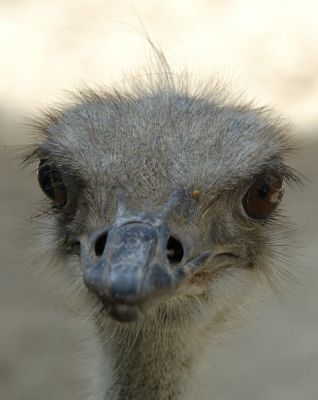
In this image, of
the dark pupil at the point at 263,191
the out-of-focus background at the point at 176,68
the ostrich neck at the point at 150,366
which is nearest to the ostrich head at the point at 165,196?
the dark pupil at the point at 263,191

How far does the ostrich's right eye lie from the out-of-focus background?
1.45 meters

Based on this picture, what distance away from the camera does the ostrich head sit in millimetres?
1931

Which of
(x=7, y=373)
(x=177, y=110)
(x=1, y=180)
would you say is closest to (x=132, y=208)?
(x=177, y=110)

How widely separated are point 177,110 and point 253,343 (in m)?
2.01

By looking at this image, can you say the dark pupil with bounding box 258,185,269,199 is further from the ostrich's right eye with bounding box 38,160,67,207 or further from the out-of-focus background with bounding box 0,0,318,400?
the out-of-focus background with bounding box 0,0,318,400

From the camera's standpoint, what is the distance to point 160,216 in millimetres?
2012

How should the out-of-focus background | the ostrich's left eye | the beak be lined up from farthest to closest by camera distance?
the out-of-focus background
the ostrich's left eye
the beak

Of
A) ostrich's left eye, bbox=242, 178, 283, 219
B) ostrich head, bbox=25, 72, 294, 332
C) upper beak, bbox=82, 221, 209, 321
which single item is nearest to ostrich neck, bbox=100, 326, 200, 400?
ostrich head, bbox=25, 72, 294, 332

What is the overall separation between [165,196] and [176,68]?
2.09m

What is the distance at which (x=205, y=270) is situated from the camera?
84.2 inches

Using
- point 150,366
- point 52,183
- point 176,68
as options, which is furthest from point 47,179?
point 176,68

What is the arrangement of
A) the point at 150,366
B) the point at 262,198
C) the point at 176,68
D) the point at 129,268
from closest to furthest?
the point at 129,268, the point at 262,198, the point at 150,366, the point at 176,68

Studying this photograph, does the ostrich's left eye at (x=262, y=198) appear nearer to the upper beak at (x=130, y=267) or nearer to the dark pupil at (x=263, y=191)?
the dark pupil at (x=263, y=191)

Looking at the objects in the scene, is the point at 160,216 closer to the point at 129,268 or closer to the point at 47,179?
the point at 129,268
